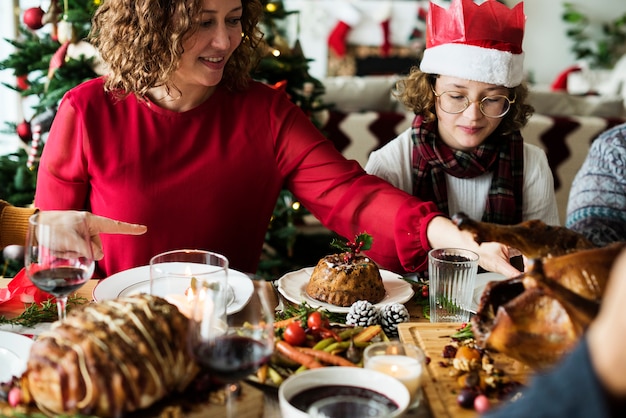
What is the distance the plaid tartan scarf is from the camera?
217cm

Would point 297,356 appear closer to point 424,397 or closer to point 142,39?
point 424,397

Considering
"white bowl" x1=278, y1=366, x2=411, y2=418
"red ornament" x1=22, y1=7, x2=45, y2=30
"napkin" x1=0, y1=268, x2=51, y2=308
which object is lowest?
"napkin" x1=0, y1=268, x2=51, y2=308

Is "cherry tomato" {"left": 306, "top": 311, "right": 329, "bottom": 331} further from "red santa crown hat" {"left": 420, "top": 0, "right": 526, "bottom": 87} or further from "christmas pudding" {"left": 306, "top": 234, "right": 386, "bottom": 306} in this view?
"red santa crown hat" {"left": 420, "top": 0, "right": 526, "bottom": 87}

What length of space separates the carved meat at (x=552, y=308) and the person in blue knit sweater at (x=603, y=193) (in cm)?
95

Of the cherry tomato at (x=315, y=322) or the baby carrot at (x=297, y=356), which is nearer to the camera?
the baby carrot at (x=297, y=356)

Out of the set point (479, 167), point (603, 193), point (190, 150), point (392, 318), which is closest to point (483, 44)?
point (479, 167)

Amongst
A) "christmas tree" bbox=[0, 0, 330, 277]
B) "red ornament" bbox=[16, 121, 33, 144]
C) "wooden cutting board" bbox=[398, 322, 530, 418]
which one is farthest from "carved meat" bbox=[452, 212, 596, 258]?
"red ornament" bbox=[16, 121, 33, 144]

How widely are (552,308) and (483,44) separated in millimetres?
1231

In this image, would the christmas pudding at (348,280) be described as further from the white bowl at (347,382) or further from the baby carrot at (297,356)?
the white bowl at (347,382)

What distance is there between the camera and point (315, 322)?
1.28 m

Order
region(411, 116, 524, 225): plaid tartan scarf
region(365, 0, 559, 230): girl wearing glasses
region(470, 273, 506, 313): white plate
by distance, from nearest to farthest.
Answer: region(470, 273, 506, 313): white plate
region(365, 0, 559, 230): girl wearing glasses
region(411, 116, 524, 225): plaid tartan scarf

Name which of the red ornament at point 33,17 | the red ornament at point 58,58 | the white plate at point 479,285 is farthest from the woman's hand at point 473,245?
the red ornament at point 33,17

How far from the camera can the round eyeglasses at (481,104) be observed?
2.07 meters

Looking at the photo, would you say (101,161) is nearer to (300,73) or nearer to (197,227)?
(197,227)
